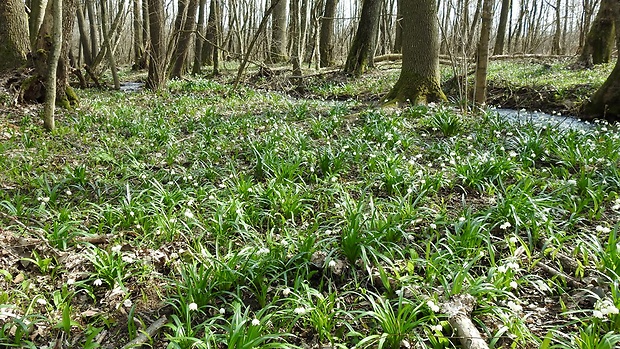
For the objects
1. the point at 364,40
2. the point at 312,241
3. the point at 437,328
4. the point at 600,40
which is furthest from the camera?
the point at 364,40

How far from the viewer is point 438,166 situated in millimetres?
5223

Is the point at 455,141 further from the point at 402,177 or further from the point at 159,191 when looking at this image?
the point at 159,191

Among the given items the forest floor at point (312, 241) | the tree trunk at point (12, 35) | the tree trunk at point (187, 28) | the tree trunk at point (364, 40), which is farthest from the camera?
the tree trunk at point (364, 40)

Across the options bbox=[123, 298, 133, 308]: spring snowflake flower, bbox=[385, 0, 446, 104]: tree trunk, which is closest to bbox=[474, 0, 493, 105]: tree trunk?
bbox=[385, 0, 446, 104]: tree trunk

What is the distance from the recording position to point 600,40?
507 inches

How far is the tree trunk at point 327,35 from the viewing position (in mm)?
17656

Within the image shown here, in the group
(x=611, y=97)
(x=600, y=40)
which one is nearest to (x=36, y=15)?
(x=611, y=97)

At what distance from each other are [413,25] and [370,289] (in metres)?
6.47

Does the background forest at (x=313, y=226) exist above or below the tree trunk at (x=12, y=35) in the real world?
below

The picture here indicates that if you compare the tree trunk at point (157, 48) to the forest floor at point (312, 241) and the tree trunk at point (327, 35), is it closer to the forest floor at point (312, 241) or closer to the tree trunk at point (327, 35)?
the forest floor at point (312, 241)

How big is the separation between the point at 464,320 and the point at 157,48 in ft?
38.4

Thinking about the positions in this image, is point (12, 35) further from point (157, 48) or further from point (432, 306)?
point (432, 306)

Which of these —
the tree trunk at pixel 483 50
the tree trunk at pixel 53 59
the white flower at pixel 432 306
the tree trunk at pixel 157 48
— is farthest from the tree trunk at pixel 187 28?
the white flower at pixel 432 306

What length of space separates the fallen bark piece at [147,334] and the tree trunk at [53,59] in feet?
17.1
